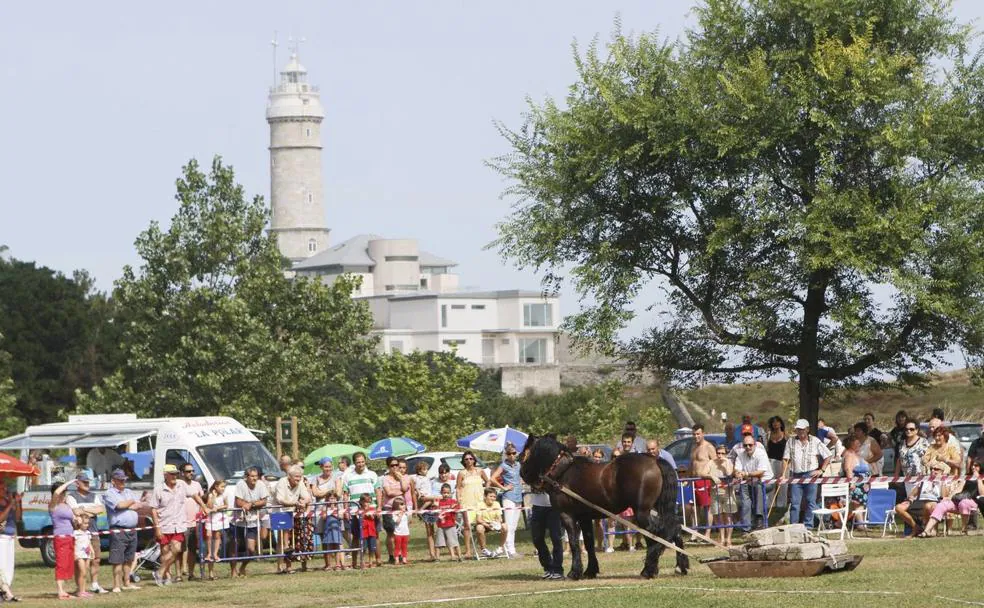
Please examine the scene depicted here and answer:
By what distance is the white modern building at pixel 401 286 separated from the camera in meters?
154

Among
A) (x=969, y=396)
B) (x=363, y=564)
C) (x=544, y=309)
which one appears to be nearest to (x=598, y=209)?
(x=363, y=564)

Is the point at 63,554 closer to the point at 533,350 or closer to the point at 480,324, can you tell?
the point at 533,350

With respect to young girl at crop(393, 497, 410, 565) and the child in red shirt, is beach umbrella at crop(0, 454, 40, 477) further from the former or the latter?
the child in red shirt

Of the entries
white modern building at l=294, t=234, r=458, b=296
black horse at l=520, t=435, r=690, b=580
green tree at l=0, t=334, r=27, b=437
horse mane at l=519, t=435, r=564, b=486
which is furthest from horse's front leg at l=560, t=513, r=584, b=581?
white modern building at l=294, t=234, r=458, b=296

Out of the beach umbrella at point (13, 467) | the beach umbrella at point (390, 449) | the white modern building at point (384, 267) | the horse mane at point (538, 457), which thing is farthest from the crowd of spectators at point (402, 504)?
the white modern building at point (384, 267)

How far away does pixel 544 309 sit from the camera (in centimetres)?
15662

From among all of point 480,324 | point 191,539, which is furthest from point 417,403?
point 480,324

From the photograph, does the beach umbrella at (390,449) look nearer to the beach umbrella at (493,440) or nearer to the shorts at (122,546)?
the beach umbrella at (493,440)

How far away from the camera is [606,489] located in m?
20.8

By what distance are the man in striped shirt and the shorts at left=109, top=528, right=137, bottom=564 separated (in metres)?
9.89

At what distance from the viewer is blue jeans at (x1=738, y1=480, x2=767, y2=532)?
2581 centimetres

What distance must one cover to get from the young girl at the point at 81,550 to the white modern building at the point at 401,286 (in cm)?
10694

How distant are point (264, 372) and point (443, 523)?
1209 inches

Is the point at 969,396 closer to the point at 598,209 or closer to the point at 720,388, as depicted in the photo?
the point at 720,388
